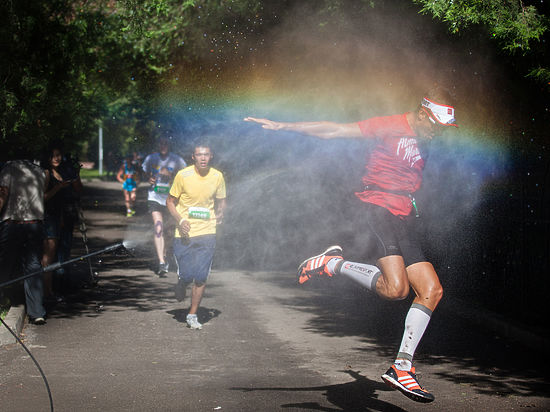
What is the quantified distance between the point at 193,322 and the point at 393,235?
9.99ft

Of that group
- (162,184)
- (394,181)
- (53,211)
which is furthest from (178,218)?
(162,184)

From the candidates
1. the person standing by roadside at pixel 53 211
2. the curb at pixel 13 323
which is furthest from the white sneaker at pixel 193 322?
the person standing by roadside at pixel 53 211

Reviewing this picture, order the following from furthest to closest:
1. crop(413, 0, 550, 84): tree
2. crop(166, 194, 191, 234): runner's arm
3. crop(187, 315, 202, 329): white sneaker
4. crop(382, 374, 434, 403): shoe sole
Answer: crop(166, 194, 191, 234): runner's arm < crop(187, 315, 202, 329): white sneaker < crop(413, 0, 550, 84): tree < crop(382, 374, 434, 403): shoe sole

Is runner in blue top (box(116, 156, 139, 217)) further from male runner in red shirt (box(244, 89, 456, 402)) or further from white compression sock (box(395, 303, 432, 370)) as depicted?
white compression sock (box(395, 303, 432, 370))

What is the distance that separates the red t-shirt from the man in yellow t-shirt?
2.81 metres

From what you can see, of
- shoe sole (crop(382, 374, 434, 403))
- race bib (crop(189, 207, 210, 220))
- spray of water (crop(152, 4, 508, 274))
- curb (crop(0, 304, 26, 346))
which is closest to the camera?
shoe sole (crop(382, 374, 434, 403))

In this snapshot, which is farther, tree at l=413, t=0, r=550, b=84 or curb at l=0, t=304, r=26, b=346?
curb at l=0, t=304, r=26, b=346

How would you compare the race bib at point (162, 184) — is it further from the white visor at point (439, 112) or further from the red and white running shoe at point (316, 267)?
the white visor at point (439, 112)

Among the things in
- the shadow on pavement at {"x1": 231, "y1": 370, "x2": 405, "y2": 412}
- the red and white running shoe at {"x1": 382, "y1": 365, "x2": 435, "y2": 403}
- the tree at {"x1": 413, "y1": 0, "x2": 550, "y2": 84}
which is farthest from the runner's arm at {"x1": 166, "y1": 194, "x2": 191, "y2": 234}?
the red and white running shoe at {"x1": 382, "y1": 365, "x2": 435, "y2": 403}

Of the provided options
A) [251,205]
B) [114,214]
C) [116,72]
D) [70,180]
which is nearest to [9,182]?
[70,180]

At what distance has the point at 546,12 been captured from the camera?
22.5 ft

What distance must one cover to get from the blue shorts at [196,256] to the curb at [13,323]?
1.66 m

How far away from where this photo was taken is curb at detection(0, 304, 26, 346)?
6.82 meters

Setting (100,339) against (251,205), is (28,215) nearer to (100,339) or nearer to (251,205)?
(100,339)
